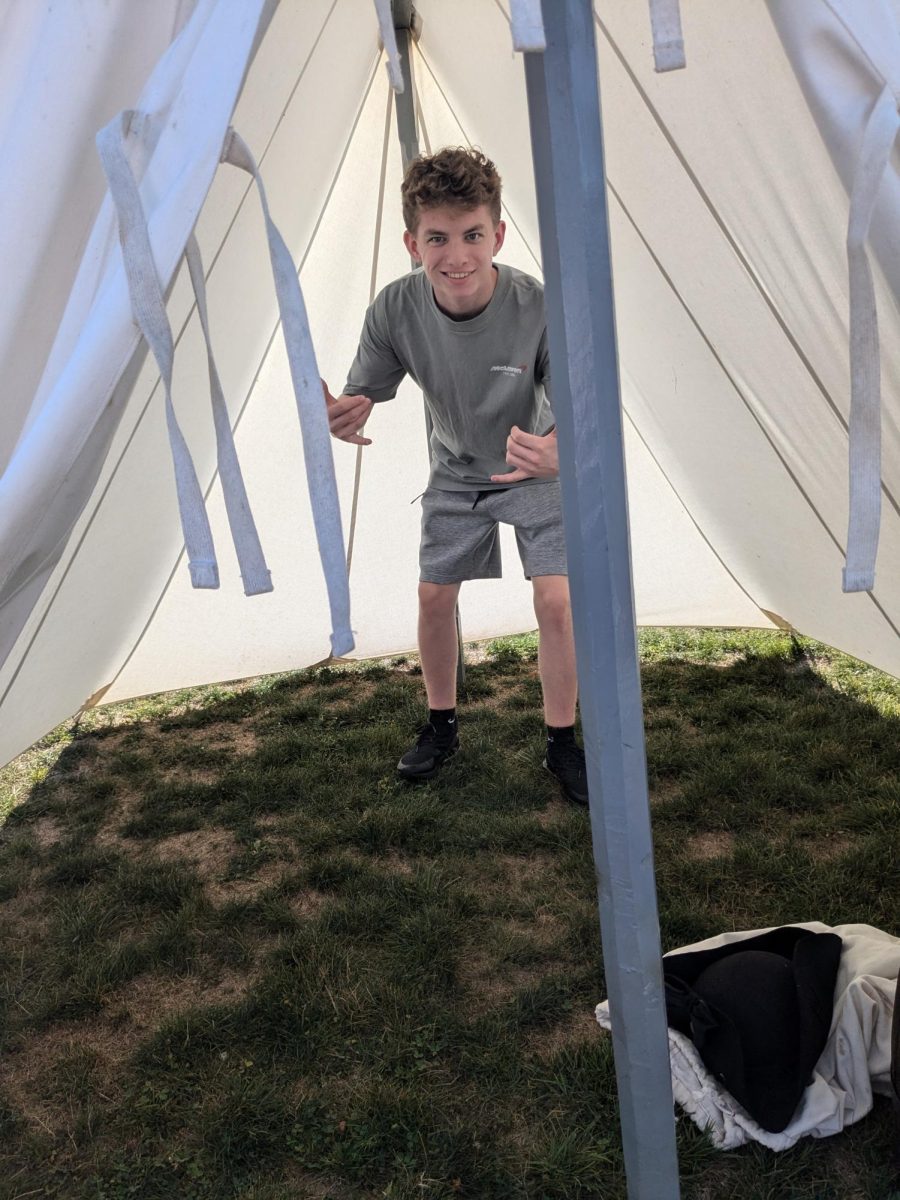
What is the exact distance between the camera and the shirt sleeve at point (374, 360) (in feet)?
8.48

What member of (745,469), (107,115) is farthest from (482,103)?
(107,115)

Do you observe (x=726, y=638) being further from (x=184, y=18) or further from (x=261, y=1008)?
(x=184, y=18)

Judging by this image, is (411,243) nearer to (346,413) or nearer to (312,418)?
(346,413)

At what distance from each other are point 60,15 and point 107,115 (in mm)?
116

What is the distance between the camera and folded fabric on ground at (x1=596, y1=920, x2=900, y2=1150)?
5.14ft

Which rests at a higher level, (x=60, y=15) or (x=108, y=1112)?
(x=60, y=15)

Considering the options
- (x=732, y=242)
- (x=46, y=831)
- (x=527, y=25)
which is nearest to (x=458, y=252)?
(x=732, y=242)

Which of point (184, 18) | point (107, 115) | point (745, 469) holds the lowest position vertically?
point (745, 469)

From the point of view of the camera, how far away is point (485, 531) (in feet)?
8.96

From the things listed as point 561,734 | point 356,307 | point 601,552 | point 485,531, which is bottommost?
point 561,734

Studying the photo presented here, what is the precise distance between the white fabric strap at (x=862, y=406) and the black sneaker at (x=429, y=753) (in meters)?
1.78

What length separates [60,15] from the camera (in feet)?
3.91

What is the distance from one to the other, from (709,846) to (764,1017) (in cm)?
83

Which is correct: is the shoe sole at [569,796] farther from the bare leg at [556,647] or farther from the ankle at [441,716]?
the ankle at [441,716]
